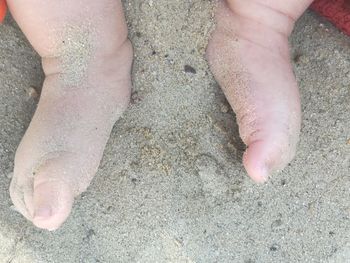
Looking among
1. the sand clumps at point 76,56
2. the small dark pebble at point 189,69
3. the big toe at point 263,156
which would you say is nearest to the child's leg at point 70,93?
the sand clumps at point 76,56

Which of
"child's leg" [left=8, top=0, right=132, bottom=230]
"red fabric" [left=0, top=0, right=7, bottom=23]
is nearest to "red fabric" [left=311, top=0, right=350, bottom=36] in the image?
"child's leg" [left=8, top=0, right=132, bottom=230]

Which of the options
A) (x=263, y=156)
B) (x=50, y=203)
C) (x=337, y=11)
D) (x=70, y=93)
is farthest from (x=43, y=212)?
(x=337, y=11)

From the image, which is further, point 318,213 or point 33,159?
point 318,213

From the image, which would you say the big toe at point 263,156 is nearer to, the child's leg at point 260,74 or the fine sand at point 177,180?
the child's leg at point 260,74

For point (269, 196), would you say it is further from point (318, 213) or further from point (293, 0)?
point (293, 0)

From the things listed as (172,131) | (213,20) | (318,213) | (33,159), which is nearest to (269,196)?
(318,213)

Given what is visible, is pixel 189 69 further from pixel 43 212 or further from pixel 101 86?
pixel 43 212
